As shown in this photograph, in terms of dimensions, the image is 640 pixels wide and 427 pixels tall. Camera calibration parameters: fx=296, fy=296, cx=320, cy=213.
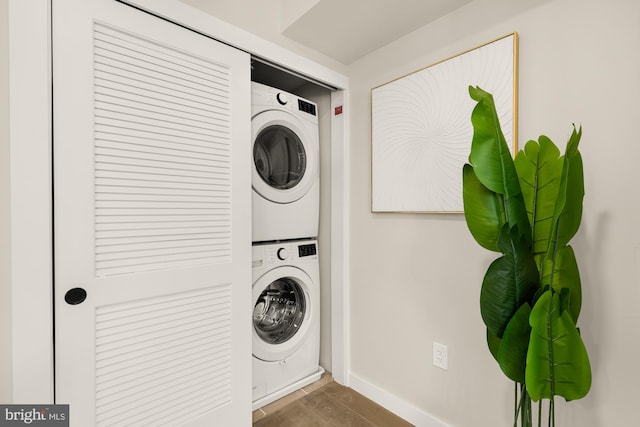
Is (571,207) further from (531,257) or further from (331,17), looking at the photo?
(331,17)

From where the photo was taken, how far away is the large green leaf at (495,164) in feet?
2.91

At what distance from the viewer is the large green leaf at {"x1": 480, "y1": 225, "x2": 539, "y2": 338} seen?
856mm

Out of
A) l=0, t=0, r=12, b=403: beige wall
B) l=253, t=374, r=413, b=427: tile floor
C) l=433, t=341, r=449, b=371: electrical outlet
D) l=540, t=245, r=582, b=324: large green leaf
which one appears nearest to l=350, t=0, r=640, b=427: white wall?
l=433, t=341, r=449, b=371: electrical outlet

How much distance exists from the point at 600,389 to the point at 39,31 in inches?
89.9

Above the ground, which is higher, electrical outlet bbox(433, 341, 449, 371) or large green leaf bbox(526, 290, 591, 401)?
large green leaf bbox(526, 290, 591, 401)

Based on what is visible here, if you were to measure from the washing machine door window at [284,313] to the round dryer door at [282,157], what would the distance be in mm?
496

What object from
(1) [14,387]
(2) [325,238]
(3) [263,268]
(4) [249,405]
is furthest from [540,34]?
(1) [14,387]

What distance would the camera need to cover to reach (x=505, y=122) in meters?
1.28

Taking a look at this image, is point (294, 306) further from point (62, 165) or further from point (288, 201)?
point (62, 165)

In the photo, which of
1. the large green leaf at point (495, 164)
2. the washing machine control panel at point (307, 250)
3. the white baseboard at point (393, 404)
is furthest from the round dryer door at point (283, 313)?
the large green leaf at point (495, 164)

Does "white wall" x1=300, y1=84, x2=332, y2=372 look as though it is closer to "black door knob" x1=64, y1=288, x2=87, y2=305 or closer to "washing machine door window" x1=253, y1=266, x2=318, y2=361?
"washing machine door window" x1=253, y1=266, x2=318, y2=361

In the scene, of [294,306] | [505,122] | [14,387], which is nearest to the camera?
[14,387]

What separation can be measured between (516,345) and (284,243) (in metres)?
1.29

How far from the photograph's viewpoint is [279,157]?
189cm
